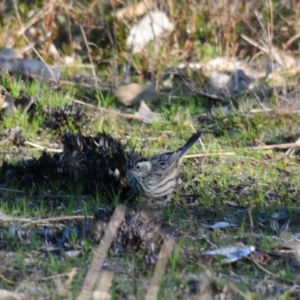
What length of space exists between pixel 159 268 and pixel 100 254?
32cm

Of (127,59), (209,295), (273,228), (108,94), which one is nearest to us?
(209,295)

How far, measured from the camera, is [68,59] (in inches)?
387

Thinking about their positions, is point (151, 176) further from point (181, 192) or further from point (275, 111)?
point (275, 111)

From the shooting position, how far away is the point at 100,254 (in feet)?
15.1

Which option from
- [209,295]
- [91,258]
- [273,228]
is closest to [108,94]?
[273,228]

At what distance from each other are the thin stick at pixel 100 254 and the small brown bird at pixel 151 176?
1.10 meters

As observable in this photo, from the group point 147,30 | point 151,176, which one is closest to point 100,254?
point 151,176

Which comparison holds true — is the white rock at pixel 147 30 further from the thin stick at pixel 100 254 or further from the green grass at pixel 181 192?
the thin stick at pixel 100 254

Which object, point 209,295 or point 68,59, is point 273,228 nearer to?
point 209,295

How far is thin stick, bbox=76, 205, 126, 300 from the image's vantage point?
13.8ft

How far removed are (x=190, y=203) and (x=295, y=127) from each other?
6.13ft

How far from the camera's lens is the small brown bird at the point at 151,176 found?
19.6ft

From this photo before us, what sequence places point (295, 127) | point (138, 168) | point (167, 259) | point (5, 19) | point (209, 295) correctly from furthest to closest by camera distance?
point (5, 19), point (295, 127), point (138, 168), point (167, 259), point (209, 295)

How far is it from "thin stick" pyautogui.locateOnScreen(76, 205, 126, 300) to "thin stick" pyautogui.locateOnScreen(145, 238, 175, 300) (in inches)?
10.6
